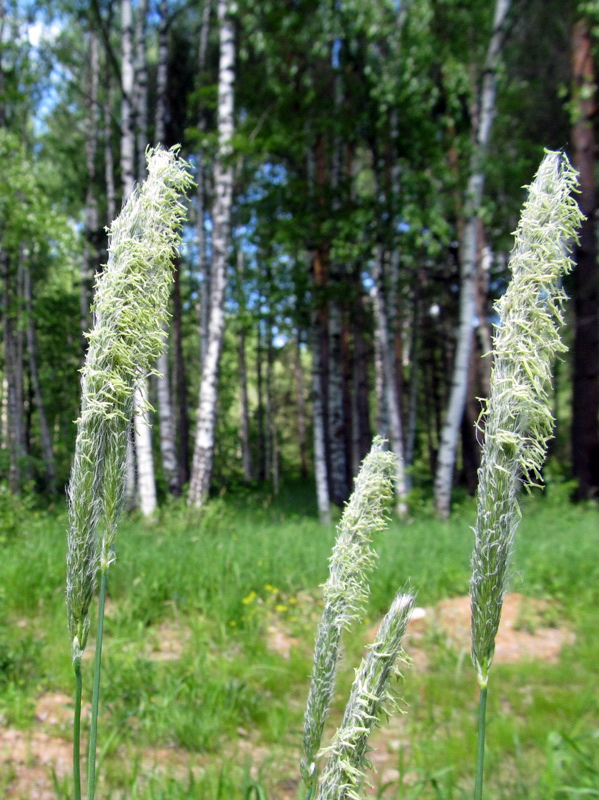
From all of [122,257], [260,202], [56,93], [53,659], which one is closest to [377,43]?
[260,202]

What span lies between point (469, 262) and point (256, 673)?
838cm

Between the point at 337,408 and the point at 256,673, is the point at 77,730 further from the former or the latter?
the point at 337,408

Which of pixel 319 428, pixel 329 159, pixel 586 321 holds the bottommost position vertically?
pixel 319 428

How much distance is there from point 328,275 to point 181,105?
6927 millimetres

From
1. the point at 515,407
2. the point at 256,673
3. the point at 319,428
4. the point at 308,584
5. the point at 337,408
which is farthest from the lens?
the point at 337,408

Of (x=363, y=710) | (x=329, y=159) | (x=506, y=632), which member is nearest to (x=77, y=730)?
(x=363, y=710)

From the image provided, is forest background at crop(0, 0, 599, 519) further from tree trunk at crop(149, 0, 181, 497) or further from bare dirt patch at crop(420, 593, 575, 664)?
bare dirt patch at crop(420, 593, 575, 664)

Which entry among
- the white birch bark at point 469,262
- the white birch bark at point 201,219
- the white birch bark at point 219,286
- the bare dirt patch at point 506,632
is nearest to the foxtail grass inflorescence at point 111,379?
the bare dirt patch at point 506,632

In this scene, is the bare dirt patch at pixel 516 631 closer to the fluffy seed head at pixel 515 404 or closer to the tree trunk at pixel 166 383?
the fluffy seed head at pixel 515 404

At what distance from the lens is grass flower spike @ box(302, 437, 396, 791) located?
947mm

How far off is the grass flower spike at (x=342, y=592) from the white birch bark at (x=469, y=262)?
10.2 metres

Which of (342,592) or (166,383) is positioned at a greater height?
(166,383)

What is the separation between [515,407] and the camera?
2.68ft

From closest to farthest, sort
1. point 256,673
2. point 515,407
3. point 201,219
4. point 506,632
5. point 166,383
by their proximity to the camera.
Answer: point 515,407 < point 256,673 < point 506,632 < point 166,383 < point 201,219
